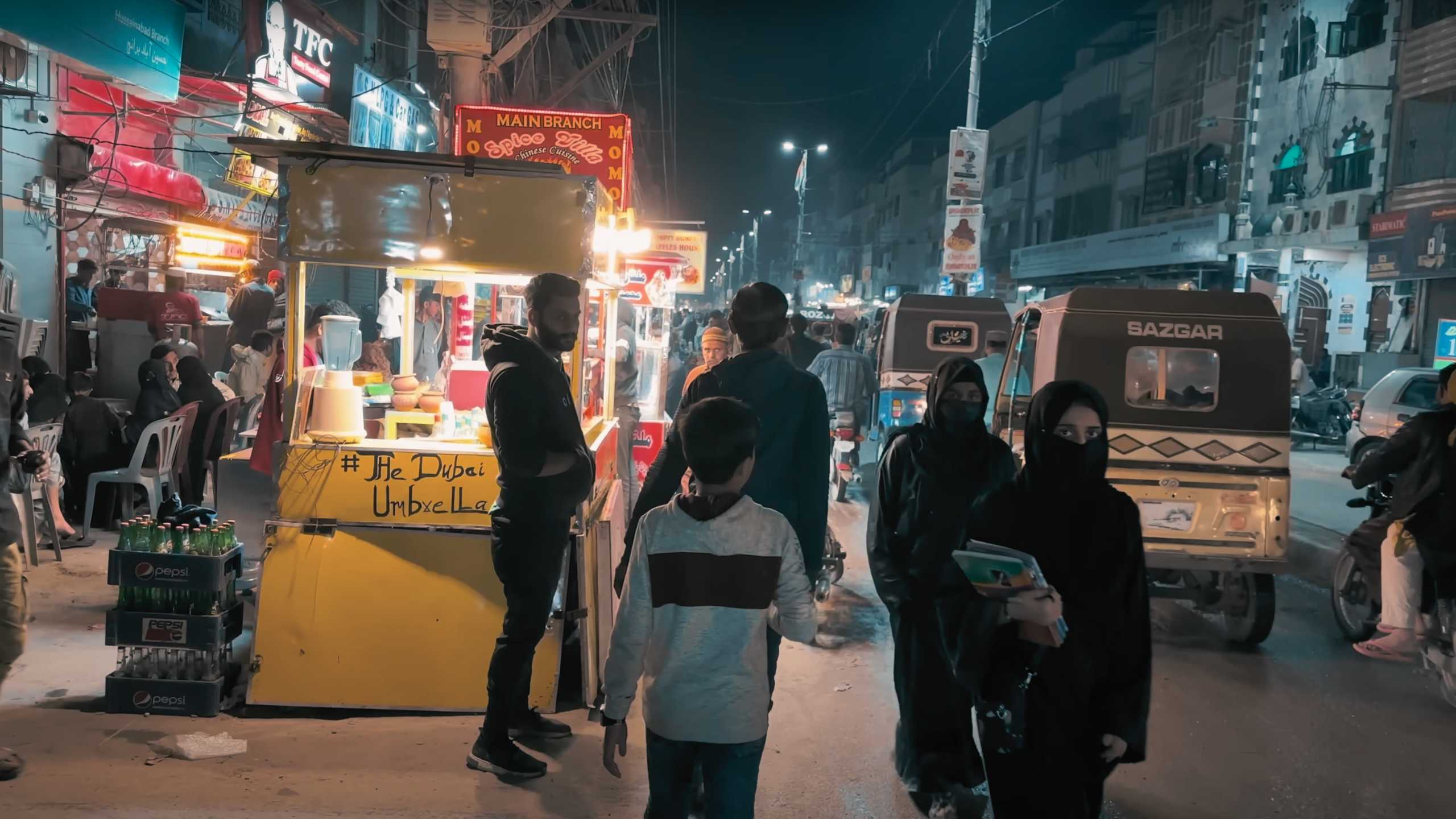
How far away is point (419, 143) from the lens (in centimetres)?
1817

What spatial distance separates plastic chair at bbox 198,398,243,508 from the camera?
912 cm

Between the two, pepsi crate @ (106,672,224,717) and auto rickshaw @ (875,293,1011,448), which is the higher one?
auto rickshaw @ (875,293,1011,448)

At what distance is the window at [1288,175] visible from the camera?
79.8 feet

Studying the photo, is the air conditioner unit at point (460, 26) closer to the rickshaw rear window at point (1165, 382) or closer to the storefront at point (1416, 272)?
the rickshaw rear window at point (1165, 382)

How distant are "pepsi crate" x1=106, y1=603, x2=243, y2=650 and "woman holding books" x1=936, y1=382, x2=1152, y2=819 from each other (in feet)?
12.0

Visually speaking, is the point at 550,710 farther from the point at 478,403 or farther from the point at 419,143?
the point at 419,143

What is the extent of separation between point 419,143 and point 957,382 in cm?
1597

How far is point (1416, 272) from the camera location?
19734 millimetres

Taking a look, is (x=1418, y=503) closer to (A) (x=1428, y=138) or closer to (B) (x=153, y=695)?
(B) (x=153, y=695)

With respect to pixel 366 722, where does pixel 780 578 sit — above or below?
above

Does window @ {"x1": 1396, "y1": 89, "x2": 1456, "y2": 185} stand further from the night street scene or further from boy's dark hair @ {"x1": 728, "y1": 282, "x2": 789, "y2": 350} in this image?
boy's dark hair @ {"x1": 728, "y1": 282, "x2": 789, "y2": 350}

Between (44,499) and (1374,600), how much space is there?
31.8ft

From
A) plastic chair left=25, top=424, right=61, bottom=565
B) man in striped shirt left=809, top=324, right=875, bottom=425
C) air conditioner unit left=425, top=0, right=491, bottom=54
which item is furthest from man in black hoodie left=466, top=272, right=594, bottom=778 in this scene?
air conditioner unit left=425, top=0, right=491, bottom=54

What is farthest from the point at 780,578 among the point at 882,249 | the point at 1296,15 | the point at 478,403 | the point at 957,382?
the point at 882,249
